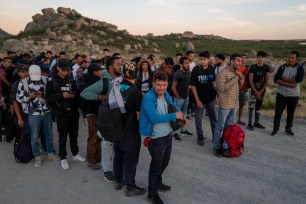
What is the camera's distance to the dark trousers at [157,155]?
12.1ft

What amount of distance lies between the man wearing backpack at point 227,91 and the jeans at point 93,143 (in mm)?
2299

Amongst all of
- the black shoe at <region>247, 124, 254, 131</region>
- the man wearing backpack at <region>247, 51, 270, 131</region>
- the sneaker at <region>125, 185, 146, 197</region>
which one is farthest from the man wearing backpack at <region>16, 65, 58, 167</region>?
the man wearing backpack at <region>247, 51, 270, 131</region>

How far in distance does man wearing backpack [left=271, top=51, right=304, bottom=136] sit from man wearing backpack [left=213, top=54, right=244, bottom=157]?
1.68m

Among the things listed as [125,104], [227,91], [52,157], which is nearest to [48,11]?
[52,157]

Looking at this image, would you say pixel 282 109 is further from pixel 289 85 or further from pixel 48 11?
pixel 48 11

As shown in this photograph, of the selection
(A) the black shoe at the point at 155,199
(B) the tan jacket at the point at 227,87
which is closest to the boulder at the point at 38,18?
(B) the tan jacket at the point at 227,87

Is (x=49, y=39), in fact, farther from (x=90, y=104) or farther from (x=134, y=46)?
(x=90, y=104)

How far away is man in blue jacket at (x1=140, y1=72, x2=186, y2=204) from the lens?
3519 mm

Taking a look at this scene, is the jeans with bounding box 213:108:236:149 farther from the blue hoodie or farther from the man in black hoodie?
the man in black hoodie

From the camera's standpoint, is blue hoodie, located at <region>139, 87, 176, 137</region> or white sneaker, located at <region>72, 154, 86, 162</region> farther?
white sneaker, located at <region>72, 154, 86, 162</region>

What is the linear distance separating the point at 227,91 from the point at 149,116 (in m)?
2.41

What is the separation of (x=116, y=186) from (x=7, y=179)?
1883 millimetres

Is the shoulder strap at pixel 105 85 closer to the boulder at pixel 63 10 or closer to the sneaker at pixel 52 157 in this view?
the sneaker at pixel 52 157

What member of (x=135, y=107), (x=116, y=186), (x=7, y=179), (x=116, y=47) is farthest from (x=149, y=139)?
(x=116, y=47)
